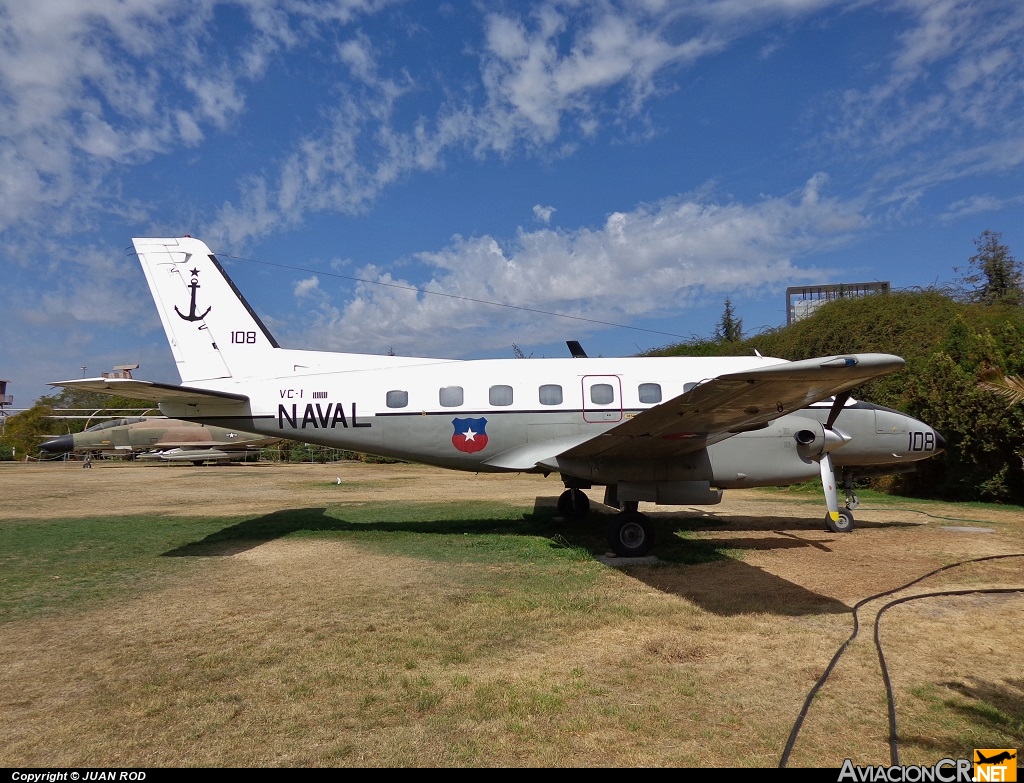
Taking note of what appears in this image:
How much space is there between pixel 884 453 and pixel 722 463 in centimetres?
388

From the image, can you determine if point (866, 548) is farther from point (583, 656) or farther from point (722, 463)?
point (583, 656)

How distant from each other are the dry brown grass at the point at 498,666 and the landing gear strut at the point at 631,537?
25.4 inches

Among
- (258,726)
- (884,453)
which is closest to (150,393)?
(258,726)

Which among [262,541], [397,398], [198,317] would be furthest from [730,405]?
[198,317]

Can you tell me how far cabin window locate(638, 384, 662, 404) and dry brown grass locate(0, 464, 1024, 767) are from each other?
3.11 m

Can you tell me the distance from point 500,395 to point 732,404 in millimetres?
4587

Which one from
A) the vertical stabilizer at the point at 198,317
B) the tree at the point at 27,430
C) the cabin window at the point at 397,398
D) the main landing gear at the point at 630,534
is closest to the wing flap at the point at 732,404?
the main landing gear at the point at 630,534

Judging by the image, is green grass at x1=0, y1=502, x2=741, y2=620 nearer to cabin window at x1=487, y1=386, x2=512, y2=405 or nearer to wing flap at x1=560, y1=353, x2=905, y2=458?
wing flap at x1=560, y1=353, x2=905, y2=458

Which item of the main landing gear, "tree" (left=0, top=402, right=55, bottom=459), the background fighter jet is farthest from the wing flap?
"tree" (left=0, top=402, right=55, bottom=459)

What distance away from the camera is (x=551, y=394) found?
35.8 ft

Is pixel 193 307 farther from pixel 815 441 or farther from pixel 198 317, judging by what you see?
pixel 815 441

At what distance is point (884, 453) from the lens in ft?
37.8

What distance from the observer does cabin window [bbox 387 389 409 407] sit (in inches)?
429

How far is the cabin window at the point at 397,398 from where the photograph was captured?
35.7 feet
